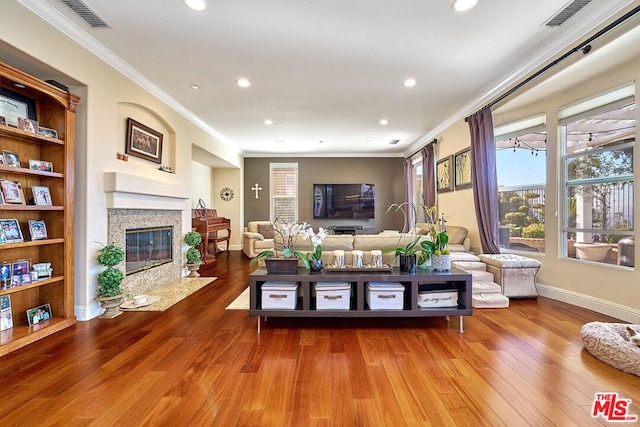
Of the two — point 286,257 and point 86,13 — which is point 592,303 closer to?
point 286,257

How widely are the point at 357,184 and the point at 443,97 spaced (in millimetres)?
3883

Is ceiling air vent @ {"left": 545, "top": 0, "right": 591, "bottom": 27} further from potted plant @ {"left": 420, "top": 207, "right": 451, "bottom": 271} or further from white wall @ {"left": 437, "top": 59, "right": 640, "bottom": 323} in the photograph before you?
potted plant @ {"left": 420, "top": 207, "right": 451, "bottom": 271}

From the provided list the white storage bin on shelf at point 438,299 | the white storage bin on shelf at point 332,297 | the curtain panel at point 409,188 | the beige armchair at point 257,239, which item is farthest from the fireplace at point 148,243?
the curtain panel at point 409,188

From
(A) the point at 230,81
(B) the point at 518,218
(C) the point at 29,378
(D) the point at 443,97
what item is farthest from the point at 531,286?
(C) the point at 29,378

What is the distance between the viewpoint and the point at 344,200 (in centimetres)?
784

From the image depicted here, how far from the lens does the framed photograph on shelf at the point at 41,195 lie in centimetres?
247

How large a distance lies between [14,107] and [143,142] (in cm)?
136

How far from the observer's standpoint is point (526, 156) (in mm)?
4035

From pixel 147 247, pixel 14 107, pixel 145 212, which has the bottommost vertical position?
pixel 147 247

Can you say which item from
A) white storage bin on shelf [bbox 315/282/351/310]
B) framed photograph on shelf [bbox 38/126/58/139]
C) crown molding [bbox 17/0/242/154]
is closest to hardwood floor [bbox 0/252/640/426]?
white storage bin on shelf [bbox 315/282/351/310]

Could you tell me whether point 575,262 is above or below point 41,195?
below

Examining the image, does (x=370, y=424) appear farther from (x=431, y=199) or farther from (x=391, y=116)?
(x=431, y=199)

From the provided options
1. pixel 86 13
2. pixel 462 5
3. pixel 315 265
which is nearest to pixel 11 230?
pixel 86 13

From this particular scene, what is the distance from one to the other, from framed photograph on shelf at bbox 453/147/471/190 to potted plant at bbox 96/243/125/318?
4872 mm
